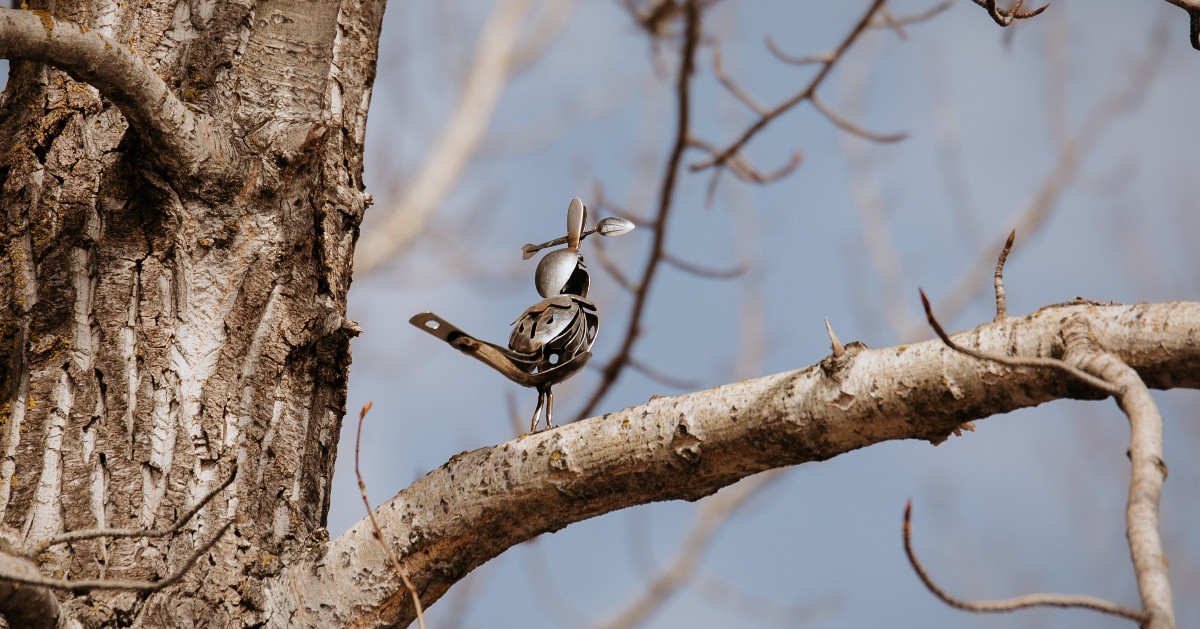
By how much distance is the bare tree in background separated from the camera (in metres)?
1.22

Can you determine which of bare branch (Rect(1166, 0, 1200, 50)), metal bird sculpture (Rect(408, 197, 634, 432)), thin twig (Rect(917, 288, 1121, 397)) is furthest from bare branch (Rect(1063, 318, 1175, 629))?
metal bird sculpture (Rect(408, 197, 634, 432))

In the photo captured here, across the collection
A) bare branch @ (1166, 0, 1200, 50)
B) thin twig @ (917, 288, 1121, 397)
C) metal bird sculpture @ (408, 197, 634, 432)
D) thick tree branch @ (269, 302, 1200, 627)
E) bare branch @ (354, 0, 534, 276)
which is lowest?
A: thin twig @ (917, 288, 1121, 397)

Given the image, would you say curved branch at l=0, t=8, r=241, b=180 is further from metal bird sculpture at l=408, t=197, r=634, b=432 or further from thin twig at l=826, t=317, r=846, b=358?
thin twig at l=826, t=317, r=846, b=358

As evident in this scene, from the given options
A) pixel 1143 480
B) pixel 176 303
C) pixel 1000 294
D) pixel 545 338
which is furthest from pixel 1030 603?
pixel 176 303

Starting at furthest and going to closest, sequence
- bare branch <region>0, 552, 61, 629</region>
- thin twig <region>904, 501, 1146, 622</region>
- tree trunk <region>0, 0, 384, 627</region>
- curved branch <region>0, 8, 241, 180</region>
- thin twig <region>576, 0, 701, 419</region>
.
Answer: thin twig <region>576, 0, 701, 419</region> → tree trunk <region>0, 0, 384, 627</region> → curved branch <region>0, 8, 241, 180</region> → bare branch <region>0, 552, 61, 629</region> → thin twig <region>904, 501, 1146, 622</region>

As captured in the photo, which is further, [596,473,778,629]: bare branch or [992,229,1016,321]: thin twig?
[596,473,778,629]: bare branch

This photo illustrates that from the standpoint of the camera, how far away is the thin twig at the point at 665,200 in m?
2.32

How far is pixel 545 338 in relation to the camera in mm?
1541

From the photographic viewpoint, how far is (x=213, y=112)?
157 centimetres

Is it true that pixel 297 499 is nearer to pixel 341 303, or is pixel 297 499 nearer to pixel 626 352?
pixel 341 303

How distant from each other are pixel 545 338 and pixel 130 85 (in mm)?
663

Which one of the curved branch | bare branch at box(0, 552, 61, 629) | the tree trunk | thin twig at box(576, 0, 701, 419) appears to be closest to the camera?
bare branch at box(0, 552, 61, 629)

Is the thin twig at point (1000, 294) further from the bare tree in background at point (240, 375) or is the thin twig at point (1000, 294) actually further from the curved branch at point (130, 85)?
the curved branch at point (130, 85)

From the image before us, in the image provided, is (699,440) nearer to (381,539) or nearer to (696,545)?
(381,539)
